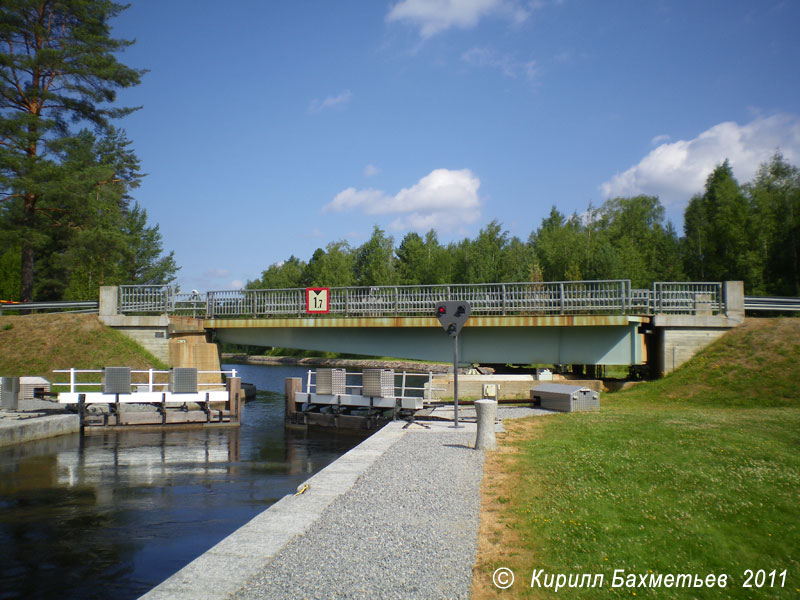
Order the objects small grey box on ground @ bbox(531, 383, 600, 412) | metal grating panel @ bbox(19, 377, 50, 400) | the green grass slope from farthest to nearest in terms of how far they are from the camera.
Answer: the green grass slope, metal grating panel @ bbox(19, 377, 50, 400), small grey box on ground @ bbox(531, 383, 600, 412)

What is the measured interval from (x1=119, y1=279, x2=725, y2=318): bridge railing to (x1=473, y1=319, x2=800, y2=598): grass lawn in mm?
7472

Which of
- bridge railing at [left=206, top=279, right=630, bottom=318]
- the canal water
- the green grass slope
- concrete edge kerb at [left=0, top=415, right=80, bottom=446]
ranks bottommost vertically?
the canal water

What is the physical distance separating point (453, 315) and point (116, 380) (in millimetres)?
13545

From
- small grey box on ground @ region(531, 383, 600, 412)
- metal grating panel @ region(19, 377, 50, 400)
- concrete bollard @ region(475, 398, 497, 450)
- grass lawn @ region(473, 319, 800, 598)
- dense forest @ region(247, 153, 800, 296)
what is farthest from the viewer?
dense forest @ region(247, 153, 800, 296)

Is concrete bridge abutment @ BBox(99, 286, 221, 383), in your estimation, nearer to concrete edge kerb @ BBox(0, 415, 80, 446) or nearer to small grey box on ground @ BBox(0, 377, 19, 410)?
small grey box on ground @ BBox(0, 377, 19, 410)

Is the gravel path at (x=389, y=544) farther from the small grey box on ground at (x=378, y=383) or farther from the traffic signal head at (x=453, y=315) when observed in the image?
the small grey box on ground at (x=378, y=383)

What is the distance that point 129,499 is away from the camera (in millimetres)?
11633

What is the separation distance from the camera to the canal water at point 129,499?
786 centimetres

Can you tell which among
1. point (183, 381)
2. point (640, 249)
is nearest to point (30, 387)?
point (183, 381)

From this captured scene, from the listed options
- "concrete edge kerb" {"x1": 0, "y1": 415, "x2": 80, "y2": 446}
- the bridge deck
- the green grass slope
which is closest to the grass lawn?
the bridge deck

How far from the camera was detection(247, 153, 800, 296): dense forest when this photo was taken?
50.8 metres

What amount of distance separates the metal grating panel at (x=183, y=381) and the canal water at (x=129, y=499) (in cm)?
173

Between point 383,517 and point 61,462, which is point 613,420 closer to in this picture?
point 383,517

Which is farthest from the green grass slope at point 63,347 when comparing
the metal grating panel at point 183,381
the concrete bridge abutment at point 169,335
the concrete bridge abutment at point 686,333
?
the concrete bridge abutment at point 686,333
